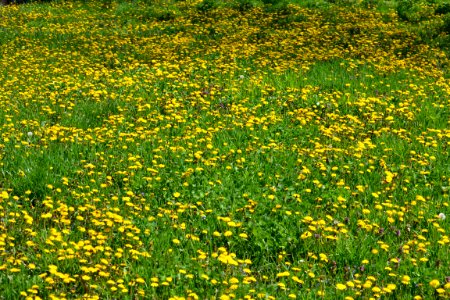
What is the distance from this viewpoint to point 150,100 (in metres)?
8.37

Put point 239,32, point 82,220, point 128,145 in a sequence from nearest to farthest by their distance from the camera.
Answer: point 82,220 < point 128,145 < point 239,32

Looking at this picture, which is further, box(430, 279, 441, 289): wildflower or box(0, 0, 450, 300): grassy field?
box(0, 0, 450, 300): grassy field

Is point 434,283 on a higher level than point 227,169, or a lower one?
lower

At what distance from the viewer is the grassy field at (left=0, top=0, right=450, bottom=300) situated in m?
4.43

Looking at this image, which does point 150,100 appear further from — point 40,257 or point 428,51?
point 428,51

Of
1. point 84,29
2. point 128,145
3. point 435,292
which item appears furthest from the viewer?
point 84,29

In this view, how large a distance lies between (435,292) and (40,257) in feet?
10.00

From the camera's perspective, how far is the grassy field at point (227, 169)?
4.43 meters

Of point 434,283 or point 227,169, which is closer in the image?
point 434,283

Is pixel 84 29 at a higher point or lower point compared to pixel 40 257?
higher

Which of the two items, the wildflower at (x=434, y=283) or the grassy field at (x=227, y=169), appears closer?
the wildflower at (x=434, y=283)

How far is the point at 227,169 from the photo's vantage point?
6215mm

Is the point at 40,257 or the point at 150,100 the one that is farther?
the point at 150,100

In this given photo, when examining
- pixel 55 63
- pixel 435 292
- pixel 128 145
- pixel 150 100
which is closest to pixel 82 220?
pixel 128 145
